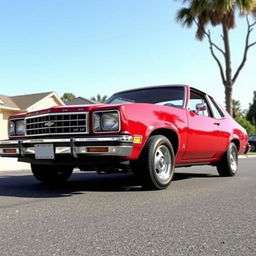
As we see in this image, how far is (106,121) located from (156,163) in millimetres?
961

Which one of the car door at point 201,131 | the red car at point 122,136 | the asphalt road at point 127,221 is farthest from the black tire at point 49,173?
the car door at point 201,131

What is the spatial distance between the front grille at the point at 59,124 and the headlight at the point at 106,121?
13 centimetres

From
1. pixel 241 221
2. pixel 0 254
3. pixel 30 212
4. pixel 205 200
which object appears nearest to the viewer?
pixel 0 254

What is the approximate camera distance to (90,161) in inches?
218

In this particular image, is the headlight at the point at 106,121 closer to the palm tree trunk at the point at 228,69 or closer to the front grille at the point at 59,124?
the front grille at the point at 59,124

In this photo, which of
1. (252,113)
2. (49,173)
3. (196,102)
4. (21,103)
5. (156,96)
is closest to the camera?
(49,173)

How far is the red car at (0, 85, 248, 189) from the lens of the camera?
548cm

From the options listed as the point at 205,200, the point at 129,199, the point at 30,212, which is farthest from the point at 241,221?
the point at 30,212

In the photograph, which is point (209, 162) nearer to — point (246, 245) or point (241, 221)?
point (241, 221)

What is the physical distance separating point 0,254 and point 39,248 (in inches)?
10.8

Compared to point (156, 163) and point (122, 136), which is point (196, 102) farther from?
point (122, 136)

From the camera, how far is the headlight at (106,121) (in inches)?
217

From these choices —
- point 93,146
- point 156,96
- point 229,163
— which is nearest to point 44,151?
point 93,146

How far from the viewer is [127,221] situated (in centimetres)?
404
